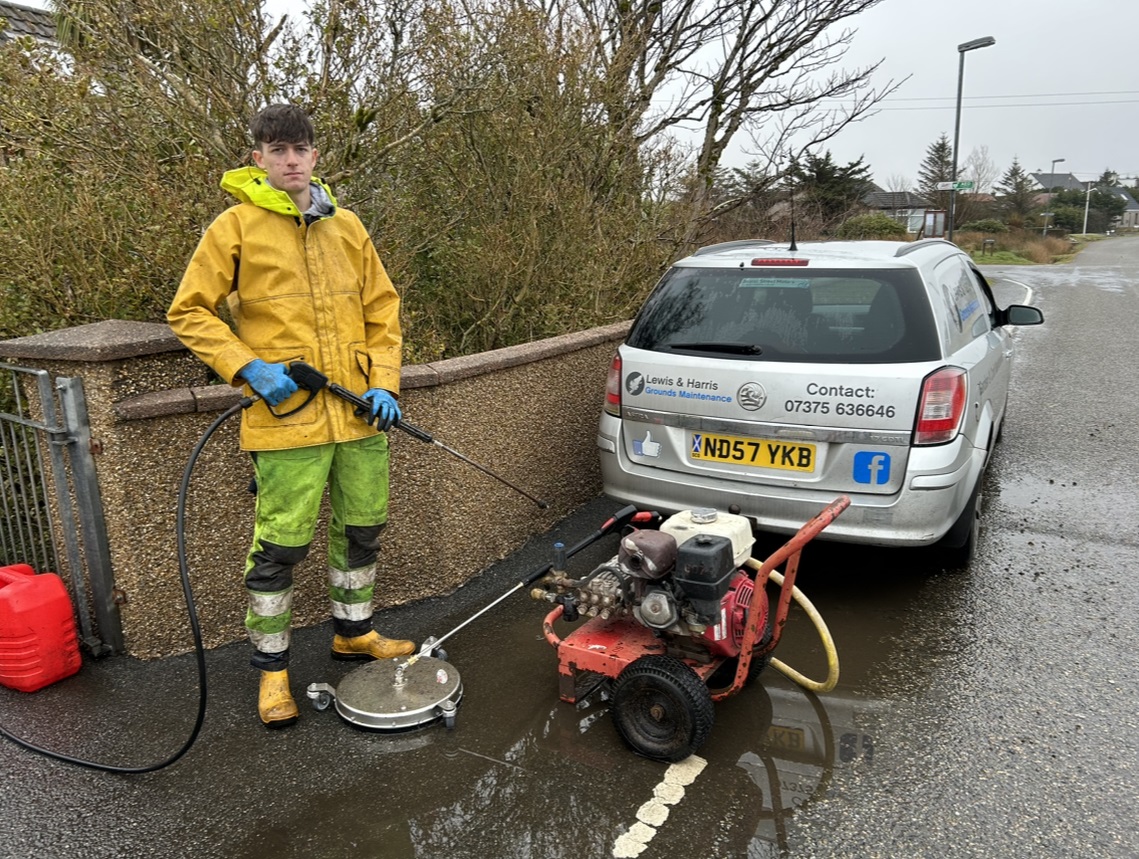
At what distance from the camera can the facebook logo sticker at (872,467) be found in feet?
12.3

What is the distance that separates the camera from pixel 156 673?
11.8 ft

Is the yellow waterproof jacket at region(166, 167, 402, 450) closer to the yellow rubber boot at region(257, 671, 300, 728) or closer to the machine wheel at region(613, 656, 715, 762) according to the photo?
the yellow rubber boot at region(257, 671, 300, 728)

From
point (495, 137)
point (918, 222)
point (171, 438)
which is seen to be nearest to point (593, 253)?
point (495, 137)

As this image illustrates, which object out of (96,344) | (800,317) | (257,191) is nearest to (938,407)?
(800,317)

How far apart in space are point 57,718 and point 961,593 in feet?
13.6

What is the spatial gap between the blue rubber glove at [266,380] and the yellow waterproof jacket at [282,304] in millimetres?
35

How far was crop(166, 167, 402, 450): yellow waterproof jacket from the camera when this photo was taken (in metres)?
2.98

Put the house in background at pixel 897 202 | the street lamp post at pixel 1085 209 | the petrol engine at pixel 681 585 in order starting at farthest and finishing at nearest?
the street lamp post at pixel 1085 209
the house in background at pixel 897 202
the petrol engine at pixel 681 585

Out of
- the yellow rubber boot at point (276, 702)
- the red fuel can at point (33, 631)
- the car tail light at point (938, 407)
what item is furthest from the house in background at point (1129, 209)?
the red fuel can at point (33, 631)

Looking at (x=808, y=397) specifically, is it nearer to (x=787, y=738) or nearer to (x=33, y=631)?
(x=787, y=738)

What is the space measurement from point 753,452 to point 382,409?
A: 1742 mm

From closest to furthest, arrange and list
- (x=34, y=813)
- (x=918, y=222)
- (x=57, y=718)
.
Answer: (x=34, y=813) → (x=57, y=718) → (x=918, y=222)

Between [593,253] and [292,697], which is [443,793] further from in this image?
[593,253]

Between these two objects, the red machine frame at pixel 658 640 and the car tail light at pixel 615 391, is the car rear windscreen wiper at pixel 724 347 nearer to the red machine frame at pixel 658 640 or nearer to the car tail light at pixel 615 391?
the car tail light at pixel 615 391
